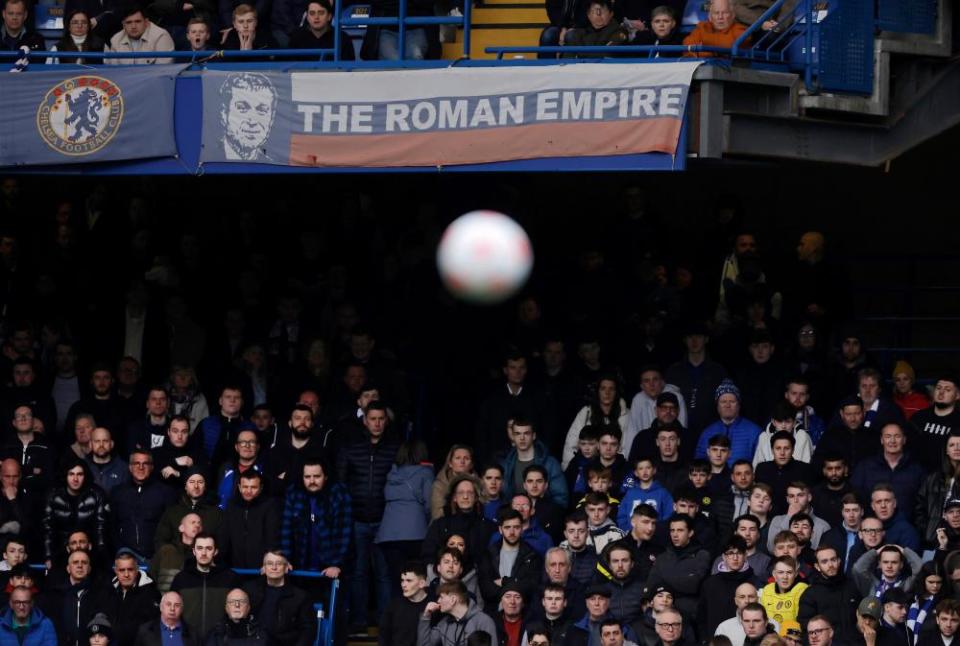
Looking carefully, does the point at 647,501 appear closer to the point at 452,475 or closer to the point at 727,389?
the point at 727,389

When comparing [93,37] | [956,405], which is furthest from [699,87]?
[93,37]

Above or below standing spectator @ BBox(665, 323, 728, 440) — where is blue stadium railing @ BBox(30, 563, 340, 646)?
below

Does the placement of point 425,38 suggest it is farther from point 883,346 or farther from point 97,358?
point 883,346

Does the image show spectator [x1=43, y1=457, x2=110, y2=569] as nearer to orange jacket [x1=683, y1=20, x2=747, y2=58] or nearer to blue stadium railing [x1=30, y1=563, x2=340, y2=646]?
blue stadium railing [x1=30, y1=563, x2=340, y2=646]

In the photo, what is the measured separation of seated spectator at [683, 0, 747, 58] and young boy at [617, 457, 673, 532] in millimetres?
3488

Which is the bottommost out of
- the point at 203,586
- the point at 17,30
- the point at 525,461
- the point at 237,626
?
the point at 237,626

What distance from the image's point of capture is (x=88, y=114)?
714 inches

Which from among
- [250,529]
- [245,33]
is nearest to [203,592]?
[250,529]

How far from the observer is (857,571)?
1548 centimetres

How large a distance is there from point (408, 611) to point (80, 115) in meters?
5.42

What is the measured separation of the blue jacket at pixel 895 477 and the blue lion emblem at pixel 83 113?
7147mm

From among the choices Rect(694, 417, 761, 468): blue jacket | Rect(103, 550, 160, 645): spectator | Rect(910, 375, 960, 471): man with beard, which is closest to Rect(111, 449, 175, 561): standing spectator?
Rect(103, 550, 160, 645): spectator

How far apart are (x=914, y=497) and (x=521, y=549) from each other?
3105mm

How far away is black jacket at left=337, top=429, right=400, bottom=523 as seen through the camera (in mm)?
17344
